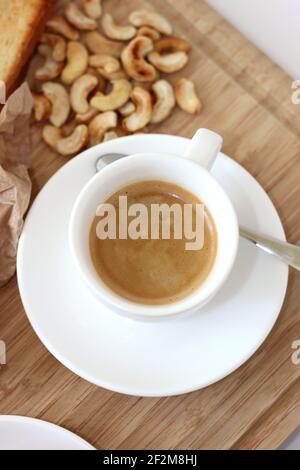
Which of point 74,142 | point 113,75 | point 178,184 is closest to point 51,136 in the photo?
point 74,142

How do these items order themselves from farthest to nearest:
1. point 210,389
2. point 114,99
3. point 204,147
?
point 114,99
point 210,389
point 204,147

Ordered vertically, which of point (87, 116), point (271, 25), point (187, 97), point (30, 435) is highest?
point (271, 25)

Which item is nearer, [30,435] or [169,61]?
[30,435]

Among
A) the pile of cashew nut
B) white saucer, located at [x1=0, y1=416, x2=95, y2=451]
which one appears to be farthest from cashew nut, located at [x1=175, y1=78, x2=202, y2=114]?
white saucer, located at [x1=0, y1=416, x2=95, y2=451]

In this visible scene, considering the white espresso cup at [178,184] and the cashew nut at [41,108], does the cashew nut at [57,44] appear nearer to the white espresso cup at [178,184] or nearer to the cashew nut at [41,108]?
the cashew nut at [41,108]

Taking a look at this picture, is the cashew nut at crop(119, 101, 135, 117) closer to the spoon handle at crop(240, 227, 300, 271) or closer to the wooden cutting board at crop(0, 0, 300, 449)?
the wooden cutting board at crop(0, 0, 300, 449)

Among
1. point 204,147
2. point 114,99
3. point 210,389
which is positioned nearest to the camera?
point 204,147

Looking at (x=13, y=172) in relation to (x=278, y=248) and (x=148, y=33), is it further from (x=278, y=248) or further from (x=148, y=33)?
(x=278, y=248)
